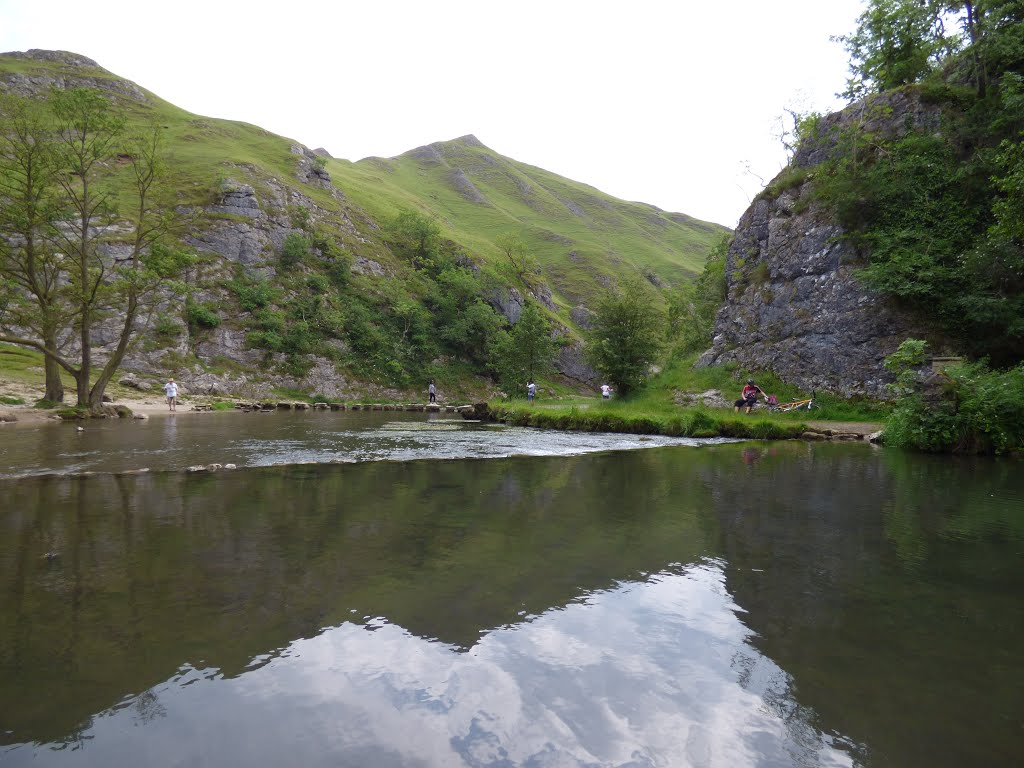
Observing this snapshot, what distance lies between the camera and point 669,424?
22.6 metres

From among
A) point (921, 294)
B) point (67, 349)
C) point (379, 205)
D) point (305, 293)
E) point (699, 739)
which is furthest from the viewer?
point (379, 205)

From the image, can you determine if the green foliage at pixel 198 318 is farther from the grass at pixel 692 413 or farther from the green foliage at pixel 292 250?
the grass at pixel 692 413

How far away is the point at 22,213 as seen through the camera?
1103 inches

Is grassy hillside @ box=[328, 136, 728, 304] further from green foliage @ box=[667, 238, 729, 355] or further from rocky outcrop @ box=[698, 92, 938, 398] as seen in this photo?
rocky outcrop @ box=[698, 92, 938, 398]

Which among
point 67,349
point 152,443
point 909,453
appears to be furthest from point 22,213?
point 909,453

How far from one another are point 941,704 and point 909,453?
16.5m

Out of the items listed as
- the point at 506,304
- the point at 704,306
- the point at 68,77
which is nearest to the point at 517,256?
the point at 506,304

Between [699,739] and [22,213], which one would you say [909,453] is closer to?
[699,739]

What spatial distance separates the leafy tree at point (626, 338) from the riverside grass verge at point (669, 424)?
722 cm

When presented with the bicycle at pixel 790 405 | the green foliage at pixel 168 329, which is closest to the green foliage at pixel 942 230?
the bicycle at pixel 790 405

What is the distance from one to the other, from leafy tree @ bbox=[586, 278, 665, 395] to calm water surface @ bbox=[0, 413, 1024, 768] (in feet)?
81.4

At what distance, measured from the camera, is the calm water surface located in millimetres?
2779

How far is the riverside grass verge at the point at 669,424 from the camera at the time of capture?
21.2 meters

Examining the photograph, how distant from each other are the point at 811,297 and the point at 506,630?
105ft
